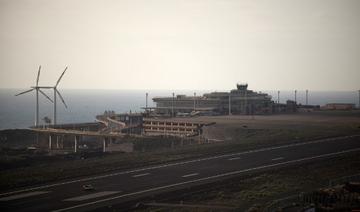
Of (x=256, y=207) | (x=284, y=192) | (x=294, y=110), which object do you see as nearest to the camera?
(x=256, y=207)

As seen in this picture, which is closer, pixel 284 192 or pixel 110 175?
pixel 284 192

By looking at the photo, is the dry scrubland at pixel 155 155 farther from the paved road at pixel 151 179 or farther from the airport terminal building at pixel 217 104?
the airport terminal building at pixel 217 104

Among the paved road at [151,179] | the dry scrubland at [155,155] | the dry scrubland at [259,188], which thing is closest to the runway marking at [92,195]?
the paved road at [151,179]

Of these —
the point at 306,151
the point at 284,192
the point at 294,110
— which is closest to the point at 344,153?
the point at 306,151

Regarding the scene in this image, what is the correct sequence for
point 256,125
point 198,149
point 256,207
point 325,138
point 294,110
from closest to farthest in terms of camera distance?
1. point 256,207
2. point 198,149
3. point 325,138
4. point 256,125
5. point 294,110

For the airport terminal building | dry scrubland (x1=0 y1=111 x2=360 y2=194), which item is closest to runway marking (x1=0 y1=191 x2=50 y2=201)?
dry scrubland (x1=0 y1=111 x2=360 y2=194)

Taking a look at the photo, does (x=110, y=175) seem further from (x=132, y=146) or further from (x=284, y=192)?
(x=132, y=146)
